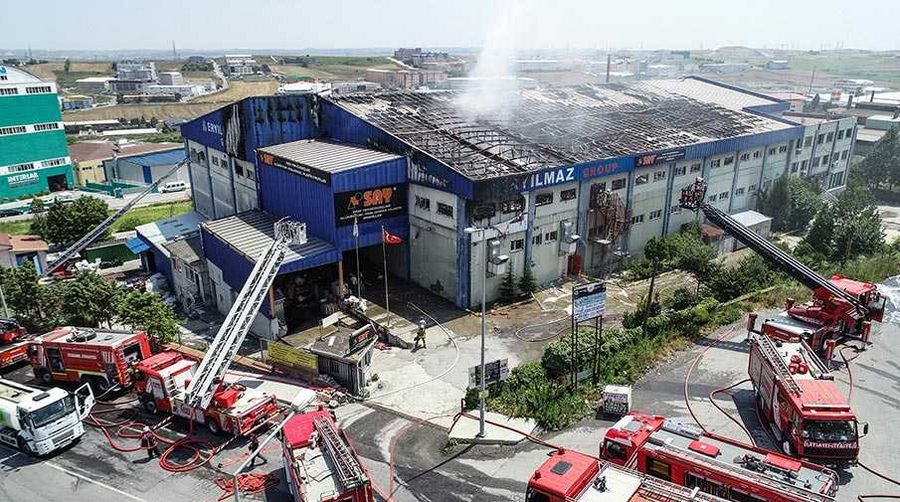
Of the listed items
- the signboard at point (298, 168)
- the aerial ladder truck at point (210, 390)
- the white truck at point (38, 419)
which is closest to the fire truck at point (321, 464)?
the aerial ladder truck at point (210, 390)

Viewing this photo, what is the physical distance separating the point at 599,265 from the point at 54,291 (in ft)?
108

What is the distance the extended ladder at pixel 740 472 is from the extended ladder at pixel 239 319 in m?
16.4

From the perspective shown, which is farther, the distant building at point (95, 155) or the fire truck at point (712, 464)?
the distant building at point (95, 155)

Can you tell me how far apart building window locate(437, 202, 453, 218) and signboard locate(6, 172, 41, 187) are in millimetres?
67094

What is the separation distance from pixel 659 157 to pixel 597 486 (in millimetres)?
31754

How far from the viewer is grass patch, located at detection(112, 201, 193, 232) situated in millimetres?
62178

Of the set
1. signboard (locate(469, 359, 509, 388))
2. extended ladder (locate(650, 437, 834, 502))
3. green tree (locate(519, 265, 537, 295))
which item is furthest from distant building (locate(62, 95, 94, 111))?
extended ladder (locate(650, 437, 834, 502))

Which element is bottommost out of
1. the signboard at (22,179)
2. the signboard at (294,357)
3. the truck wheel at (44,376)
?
the signboard at (22,179)

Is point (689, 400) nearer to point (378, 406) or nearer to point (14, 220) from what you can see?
point (378, 406)

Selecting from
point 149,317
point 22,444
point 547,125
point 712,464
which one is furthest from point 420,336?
point 547,125

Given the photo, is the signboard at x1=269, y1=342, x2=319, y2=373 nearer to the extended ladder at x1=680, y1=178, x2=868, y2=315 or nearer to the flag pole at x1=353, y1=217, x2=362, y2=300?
the flag pole at x1=353, y1=217, x2=362, y2=300

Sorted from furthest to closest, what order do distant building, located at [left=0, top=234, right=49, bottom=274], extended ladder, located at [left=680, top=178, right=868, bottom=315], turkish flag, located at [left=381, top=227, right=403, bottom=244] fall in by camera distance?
distant building, located at [left=0, top=234, right=49, bottom=274], turkish flag, located at [left=381, top=227, right=403, bottom=244], extended ladder, located at [left=680, top=178, right=868, bottom=315]

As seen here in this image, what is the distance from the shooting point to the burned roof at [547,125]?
39000mm

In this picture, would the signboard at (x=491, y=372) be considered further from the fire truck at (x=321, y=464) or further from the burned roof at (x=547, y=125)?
the burned roof at (x=547, y=125)
